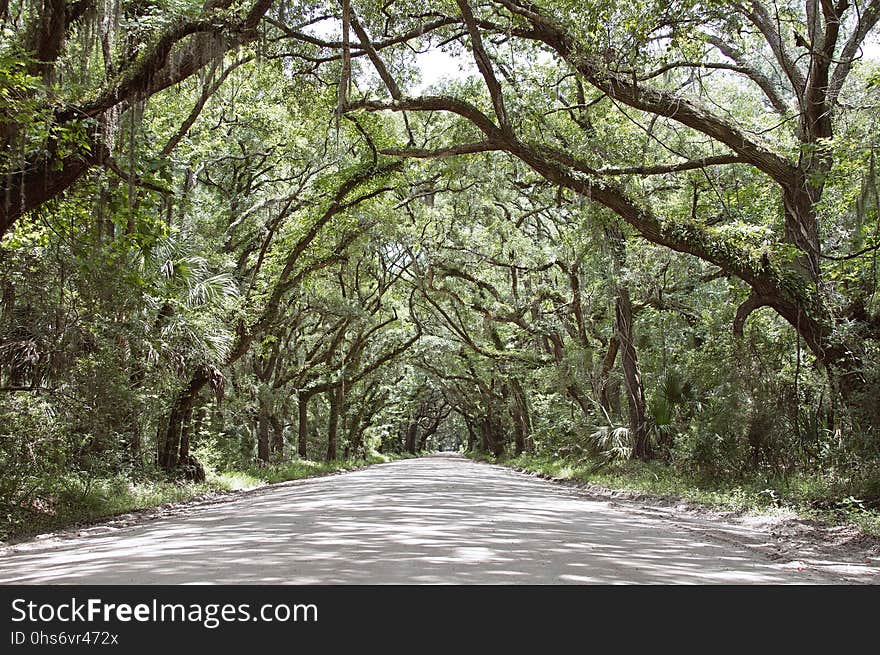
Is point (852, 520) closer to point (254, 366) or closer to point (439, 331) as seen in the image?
point (254, 366)

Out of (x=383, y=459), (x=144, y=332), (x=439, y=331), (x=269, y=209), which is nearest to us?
(x=144, y=332)

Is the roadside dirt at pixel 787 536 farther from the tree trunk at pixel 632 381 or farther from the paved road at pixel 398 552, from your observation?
the tree trunk at pixel 632 381

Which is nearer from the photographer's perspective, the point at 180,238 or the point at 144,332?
the point at 144,332

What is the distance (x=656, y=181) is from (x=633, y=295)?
3478 millimetres

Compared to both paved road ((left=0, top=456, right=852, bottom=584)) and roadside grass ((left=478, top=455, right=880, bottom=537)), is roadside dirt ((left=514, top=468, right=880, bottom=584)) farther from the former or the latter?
paved road ((left=0, top=456, right=852, bottom=584))

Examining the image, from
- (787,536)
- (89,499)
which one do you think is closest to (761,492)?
(787,536)

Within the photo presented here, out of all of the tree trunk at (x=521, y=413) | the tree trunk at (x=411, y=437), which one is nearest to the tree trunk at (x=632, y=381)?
the tree trunk at (x=521, y=413)

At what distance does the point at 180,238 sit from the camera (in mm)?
14039

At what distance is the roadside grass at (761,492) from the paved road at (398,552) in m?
1.63

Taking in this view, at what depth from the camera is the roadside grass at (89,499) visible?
8562 millimetres

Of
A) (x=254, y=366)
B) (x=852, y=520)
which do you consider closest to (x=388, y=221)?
(x=254, y=366)

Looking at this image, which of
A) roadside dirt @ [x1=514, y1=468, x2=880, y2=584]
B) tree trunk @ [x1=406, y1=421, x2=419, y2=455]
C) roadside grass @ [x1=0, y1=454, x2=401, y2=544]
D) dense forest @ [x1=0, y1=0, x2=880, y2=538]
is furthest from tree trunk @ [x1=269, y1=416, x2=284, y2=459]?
tree trunk @ [x1=406, y1=421, x2=419, y2=455]

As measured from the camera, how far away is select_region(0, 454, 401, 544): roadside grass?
28.1 ft

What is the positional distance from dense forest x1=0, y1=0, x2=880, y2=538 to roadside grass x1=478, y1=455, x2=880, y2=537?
0.49ft
